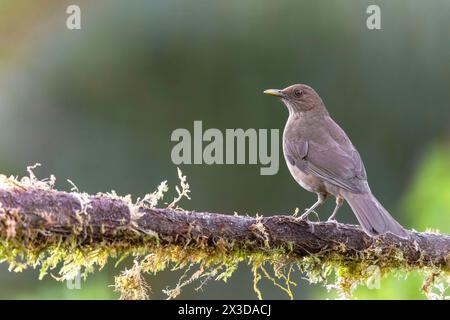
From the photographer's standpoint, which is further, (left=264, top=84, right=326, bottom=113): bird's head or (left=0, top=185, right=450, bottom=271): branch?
(left=264, top=84, right=326, bottom=113): bird's head

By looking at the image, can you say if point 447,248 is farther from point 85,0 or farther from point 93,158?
point 85,0

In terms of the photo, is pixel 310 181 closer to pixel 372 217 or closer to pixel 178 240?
pixel 372 217

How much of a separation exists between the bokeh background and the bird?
2.40m

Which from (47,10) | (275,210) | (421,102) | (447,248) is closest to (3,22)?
(47,10)

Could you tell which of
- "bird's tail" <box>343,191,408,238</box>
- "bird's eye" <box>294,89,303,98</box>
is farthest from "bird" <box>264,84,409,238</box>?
"bird's eye" <box>294,89,303,98</box>

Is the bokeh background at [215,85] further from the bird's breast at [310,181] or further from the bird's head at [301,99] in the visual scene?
the bird's breast at [310,181]

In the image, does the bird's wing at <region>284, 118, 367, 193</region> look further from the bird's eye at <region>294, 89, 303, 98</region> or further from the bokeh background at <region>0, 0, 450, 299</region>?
the bokeh background at <region>0, 0, 450, 299</region>

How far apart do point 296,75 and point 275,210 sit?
61.2 inches

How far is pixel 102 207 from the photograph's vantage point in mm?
3410

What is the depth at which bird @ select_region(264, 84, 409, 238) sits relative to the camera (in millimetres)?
4403

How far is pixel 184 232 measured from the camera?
364 cm

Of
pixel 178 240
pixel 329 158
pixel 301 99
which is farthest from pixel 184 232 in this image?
pixel 301 99

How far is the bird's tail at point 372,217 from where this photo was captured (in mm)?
4258

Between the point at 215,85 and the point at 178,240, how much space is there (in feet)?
16.1
